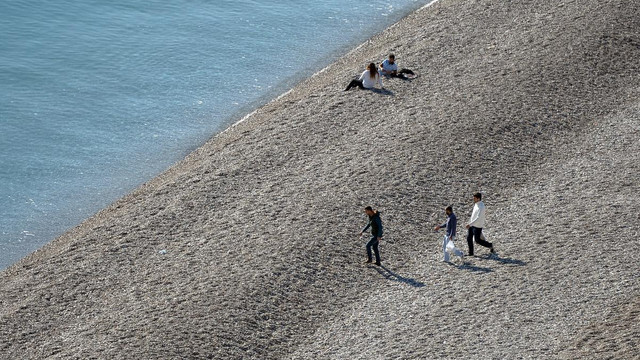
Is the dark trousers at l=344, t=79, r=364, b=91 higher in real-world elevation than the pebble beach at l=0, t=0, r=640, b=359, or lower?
higher

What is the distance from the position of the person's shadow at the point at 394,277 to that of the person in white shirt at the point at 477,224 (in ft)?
4.44

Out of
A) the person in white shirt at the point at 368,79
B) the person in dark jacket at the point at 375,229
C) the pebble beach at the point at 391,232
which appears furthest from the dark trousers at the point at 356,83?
the person in dark jacket at the point at 375,229

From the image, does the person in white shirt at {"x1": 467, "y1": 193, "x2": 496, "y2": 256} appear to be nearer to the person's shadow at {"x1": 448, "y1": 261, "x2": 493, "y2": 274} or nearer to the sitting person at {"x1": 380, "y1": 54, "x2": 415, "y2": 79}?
the person's shadow at {"x1": 448, "y1": 261, "x2": 493, "y2": 274}

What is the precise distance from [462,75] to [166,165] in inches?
335

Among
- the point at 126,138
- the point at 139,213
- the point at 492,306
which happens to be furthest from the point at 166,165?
the point at 492,306

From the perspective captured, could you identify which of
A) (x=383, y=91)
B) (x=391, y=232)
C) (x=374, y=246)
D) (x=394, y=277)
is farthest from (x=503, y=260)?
(x=383, y=91)

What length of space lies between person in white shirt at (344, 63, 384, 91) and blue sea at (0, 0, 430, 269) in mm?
5178

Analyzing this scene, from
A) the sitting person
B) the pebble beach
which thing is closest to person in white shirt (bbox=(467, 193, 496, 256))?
the pebble beach

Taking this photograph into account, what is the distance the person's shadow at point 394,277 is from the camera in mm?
19597

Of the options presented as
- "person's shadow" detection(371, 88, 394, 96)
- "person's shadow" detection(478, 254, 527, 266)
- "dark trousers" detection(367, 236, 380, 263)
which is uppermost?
"person's shadow" detection(371, 88, 394, 96)

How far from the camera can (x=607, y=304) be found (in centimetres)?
1812

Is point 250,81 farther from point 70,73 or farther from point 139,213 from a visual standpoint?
point 139,213

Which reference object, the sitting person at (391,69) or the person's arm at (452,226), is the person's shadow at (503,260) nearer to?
the person's arm at (452,226)

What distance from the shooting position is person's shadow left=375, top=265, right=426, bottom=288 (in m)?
19.6
